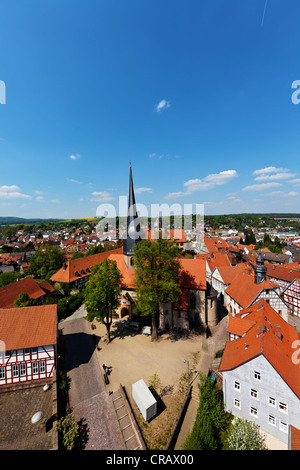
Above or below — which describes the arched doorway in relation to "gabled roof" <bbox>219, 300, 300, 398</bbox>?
below

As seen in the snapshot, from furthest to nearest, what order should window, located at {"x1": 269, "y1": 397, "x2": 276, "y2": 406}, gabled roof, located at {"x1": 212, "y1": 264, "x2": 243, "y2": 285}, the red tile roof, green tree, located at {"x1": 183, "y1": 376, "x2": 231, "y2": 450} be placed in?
gabled roof, located at {"x1": 212, "y1": 264, "x2": 243, "y2": 285}
window, located at {"x1": 269, "y1": 397, "x2": 276, "y2": 406}
the red tile roof
green tree, located at {"x1": 183, "y1": 376, "x2": 231, "y2": 450}

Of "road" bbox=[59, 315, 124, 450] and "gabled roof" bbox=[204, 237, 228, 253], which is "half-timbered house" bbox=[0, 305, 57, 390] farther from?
"gabled roof" bbox=[204, 237, 228, 253]

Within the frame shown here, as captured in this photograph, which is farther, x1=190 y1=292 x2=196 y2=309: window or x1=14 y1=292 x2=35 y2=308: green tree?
x1=190 y1=292 x2=196 y2=309: window

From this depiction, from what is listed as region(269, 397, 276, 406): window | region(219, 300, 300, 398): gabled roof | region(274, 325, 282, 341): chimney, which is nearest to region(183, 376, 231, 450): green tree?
region(219, 300, 300, 398): gabled roof

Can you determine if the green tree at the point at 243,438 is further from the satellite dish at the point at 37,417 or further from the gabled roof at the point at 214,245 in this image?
the gabled roof at the point at 214,245

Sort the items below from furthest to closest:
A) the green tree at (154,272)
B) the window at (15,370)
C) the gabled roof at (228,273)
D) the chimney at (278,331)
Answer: the gabled roof at (228,273) → the green tree at (154,272) → the window at (15,370) → the chimney at (278,331)

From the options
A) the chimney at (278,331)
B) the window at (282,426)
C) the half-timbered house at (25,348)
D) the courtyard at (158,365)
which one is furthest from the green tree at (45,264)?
the window at (282,426)
